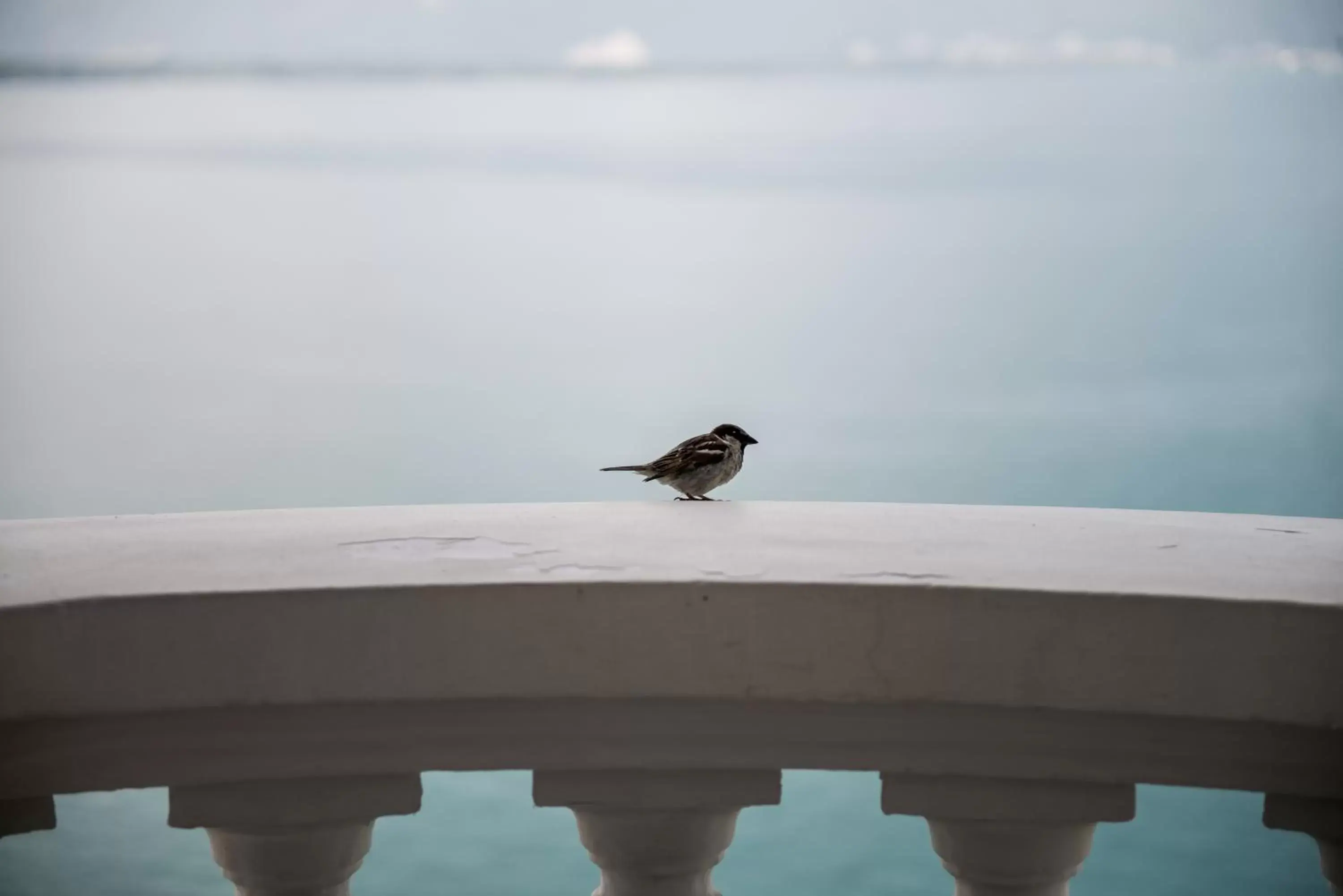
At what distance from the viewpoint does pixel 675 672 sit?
632mm

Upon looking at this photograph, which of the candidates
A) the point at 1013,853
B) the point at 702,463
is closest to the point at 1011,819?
the point at 1013,853

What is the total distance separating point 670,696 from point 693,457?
97cm

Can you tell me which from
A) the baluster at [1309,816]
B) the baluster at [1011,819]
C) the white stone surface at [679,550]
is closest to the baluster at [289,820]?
the white stone surface at [679,550]

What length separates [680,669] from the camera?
632mm

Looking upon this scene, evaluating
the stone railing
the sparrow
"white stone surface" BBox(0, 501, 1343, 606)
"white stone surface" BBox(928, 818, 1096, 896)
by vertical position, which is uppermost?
the sparrow

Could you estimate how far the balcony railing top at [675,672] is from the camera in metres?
0.61

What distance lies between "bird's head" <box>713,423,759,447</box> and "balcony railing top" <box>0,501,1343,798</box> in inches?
37.2

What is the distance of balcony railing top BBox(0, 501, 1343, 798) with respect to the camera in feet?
1.99

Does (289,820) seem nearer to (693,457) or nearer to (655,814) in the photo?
(655,814)

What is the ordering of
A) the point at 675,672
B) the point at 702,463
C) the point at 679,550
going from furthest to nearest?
the point at 702,463 < the point at 679,550 < the point at 675,672

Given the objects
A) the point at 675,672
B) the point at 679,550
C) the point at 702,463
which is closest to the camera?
the point at 675,672

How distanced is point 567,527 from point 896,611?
30 centimetres

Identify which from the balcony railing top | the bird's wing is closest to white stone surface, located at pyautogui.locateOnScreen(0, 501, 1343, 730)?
the balcony railing top

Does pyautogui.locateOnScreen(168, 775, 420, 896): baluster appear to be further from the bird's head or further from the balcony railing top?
the bird's head
